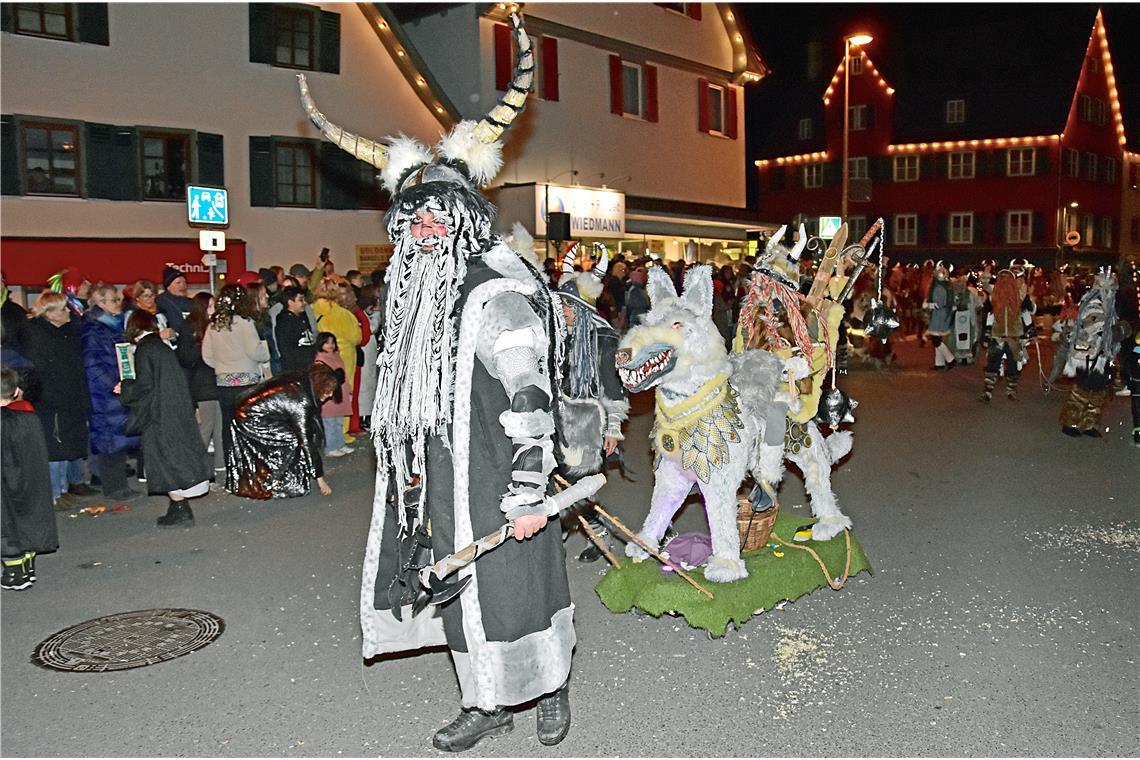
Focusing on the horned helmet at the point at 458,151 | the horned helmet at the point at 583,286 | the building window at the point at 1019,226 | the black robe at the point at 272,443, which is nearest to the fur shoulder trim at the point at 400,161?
the horned helmet at the point at 458,151

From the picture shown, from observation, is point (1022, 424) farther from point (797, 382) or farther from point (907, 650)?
point (907, 650)

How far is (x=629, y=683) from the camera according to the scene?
15.7ft

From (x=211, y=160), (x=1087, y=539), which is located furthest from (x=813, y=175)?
(x=1087, y=539)

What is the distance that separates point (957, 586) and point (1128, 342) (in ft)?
23.9

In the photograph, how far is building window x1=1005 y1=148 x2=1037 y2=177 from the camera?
42000 millimetres

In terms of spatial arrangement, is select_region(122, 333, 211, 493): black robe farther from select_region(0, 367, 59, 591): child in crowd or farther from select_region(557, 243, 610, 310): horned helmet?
select_region(557, 243, 610, 310): horned helmet

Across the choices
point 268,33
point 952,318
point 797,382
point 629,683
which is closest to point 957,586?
point 797,382

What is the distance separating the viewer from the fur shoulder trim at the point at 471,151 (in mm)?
4082

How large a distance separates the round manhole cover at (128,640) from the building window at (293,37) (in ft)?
50.1

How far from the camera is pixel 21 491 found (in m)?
6.17

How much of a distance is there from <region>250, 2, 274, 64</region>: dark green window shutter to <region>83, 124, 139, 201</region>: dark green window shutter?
288 cm

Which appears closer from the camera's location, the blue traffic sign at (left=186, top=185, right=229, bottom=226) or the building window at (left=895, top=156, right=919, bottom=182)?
the blue traffic sign at (left=186, top=185, right=229, bottom=226)

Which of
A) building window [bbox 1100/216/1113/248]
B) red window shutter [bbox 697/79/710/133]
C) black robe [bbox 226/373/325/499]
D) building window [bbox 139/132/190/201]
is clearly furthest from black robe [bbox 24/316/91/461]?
building window [bbox 1100/216/1113/248]

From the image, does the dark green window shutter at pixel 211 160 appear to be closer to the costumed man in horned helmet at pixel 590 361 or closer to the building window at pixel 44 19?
the building window at pixel 44 19
